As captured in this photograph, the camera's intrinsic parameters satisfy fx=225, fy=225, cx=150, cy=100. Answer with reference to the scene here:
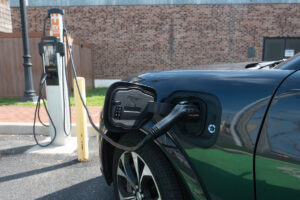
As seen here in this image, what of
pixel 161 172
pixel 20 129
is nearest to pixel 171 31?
pixel 20 129

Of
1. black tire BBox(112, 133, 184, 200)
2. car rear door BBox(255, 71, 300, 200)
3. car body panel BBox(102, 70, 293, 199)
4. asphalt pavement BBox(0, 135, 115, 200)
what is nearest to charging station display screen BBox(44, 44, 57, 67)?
asphalt pavement BBox(0, 135, 115, 200)

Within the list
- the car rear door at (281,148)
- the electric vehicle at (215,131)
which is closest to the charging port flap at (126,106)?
the electric vehicle at (215,131)

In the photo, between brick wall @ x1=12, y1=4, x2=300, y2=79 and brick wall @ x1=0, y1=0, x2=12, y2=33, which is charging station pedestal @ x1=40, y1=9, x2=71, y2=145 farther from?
brick wall @ x1=0, y1=0, x2=12, y2=33

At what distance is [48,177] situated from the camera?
271cm

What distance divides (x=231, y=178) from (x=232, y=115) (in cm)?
33

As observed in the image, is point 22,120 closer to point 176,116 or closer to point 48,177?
point 48,177

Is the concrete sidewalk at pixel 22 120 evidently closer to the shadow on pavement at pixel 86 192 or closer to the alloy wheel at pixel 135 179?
the shadow on pavement at pixel 86 192

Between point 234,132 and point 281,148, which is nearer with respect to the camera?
point 281,148

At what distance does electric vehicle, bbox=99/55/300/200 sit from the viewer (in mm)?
1064

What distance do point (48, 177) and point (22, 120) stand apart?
256 centimetres

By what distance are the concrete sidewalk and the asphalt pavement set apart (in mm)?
582

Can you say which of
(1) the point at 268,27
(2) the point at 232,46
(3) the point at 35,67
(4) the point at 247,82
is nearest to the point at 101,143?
(4) the point at 247,82

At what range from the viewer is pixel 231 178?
1184 mm

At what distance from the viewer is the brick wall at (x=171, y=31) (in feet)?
40.0
